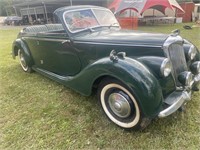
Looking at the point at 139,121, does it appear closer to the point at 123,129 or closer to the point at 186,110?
the point at 123,129

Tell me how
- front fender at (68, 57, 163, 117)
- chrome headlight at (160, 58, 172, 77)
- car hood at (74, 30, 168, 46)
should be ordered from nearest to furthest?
front fender at (68, 57, 163, 117) < chrome headlight at (160, 58, 172, 77) < car hood at (74, 30, 168, 46)

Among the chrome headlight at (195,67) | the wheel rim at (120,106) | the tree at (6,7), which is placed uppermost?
the tree at (6,7)

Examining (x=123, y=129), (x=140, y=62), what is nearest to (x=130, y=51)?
(x=140, y=62)

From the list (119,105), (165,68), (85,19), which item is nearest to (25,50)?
(85,19)

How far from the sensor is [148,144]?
231 cm

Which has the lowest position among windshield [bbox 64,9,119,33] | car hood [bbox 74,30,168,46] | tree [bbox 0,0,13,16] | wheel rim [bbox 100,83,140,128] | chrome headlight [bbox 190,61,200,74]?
wheel rim [bbox 100,83,140,128]

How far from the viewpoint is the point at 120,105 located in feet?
8.11

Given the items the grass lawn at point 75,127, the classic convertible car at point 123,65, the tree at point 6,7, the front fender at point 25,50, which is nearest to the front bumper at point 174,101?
the classic convertible car at point 123,65

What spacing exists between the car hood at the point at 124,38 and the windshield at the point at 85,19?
22 cm

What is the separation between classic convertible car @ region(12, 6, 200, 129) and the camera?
2.23 metres

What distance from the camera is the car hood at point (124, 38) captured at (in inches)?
101

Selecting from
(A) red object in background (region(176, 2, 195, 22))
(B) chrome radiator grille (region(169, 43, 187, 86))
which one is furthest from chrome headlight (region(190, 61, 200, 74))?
(A) red object in background (region(176, 2, 195, 22))

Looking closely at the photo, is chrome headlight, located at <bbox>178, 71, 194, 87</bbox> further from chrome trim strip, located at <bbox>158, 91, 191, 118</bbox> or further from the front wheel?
the front wheel

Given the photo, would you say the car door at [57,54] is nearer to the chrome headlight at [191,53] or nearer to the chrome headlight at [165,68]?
the chrome headlight at [165,68]
